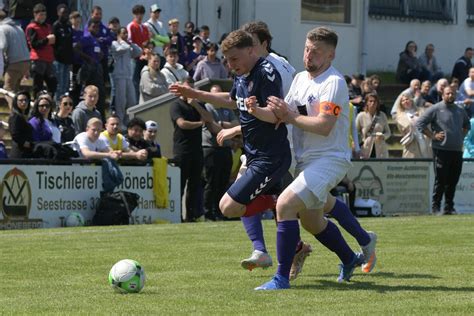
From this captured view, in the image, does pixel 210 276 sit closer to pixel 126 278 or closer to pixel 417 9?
pixel 126 278

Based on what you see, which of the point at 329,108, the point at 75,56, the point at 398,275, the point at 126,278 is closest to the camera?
the point at 126,278

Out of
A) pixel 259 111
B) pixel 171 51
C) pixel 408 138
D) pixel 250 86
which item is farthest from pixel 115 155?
pixel 259 111

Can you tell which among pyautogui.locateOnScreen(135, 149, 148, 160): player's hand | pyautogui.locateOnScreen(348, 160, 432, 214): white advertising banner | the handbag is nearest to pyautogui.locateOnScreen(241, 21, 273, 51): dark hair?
pyautogui.locateOnScreen(135, 149, 148, 160): player's hand

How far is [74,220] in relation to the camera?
1931 centimetres

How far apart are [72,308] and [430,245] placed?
700 centimetres

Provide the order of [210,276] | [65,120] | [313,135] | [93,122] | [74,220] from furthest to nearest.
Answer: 1. [65,120]
2. [93,122]
3. [74,220]
4. [210,276]
5. [313,135]

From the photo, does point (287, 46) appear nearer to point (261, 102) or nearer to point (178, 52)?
point (178, 52)

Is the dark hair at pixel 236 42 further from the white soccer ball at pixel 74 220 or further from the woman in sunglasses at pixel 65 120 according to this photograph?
the woman in sunglasses at pixel 65 120

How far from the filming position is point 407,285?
10320mm

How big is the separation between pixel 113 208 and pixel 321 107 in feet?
33.3

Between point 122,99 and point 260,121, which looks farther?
point 122,99

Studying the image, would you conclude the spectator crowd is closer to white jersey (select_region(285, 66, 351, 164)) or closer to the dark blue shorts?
the dark blue shorts

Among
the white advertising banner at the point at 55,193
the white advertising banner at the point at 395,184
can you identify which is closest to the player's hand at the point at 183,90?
the white advertising banner at the point at 55,193

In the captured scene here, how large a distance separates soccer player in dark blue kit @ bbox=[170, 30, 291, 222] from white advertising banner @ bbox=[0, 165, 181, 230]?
8748 millimetres
